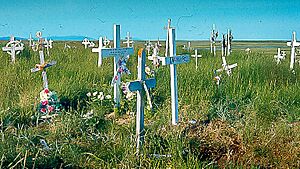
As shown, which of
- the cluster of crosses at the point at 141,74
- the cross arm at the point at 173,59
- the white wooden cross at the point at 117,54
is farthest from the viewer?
the white wooden cross at the point at 117,54

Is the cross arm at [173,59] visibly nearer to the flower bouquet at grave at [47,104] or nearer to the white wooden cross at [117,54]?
the white wooden cross at [117,54]

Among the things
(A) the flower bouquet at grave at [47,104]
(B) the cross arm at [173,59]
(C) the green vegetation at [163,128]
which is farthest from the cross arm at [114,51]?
(B) the cross arm at [173,59]

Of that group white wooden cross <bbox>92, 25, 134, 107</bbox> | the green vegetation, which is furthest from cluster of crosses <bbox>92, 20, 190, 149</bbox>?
the green vegetation

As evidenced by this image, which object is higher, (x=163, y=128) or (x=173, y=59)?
(x=173, y=59)

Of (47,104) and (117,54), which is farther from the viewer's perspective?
(117,54)

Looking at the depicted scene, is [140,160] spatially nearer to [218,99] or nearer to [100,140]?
[100,140]

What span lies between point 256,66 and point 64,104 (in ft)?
14.0

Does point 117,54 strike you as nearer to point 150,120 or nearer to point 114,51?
point 114,51

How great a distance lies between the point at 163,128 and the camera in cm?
496

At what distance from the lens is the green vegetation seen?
4129 mm

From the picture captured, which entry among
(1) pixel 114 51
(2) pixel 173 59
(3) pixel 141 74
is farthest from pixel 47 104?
(3) pixel 141 74

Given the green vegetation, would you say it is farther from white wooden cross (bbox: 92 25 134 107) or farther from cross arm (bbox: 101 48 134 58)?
cross arm (bbox: 101 48 134 58)

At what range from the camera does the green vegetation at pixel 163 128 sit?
4.13m

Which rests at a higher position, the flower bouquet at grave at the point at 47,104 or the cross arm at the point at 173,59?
the cross arm at the point at 173,59
